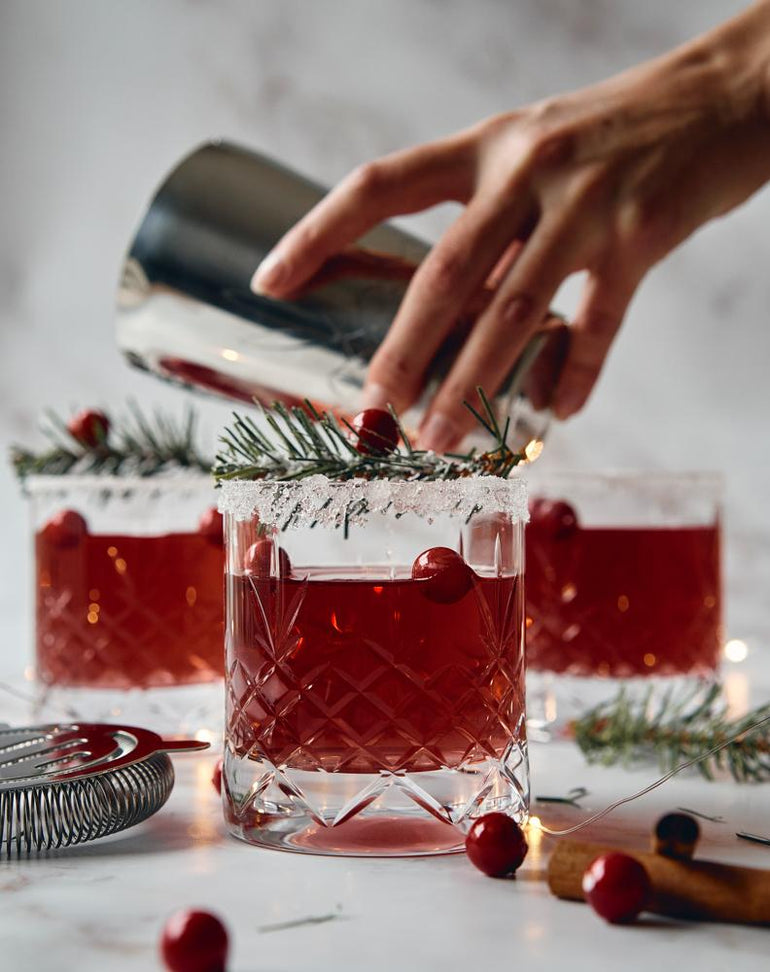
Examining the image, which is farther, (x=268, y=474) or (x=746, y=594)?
(x=746, y=594)

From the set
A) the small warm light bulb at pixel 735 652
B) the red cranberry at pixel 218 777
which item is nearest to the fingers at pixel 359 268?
the red cranberry at pixel 218 777

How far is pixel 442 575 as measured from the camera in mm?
695

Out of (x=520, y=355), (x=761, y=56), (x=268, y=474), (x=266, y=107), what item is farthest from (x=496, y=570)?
(x=266, y=107)

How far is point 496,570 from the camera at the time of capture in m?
0.73

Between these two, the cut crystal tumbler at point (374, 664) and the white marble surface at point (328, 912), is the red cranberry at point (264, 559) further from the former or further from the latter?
the white marble surface at point (328, 912)

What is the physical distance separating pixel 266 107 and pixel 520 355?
47.0 inches

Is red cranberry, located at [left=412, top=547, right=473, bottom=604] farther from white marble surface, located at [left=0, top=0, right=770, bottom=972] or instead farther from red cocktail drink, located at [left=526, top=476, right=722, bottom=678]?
white marble surface, located at [left=0, top=0, right=770, bottom=972]

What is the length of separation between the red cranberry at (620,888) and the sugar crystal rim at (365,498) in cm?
22

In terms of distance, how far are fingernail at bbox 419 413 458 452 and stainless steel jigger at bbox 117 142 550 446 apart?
0.04 m

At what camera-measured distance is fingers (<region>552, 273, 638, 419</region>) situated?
115cm

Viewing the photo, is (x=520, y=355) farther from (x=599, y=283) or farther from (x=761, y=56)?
(x=761, y=56)

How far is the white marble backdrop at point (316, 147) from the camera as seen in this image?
6.54 ft

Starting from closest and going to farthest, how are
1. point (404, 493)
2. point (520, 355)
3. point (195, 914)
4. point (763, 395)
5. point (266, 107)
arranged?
1. point (195, 914)
2. point (404, 493)
3. point (520, 355)
4. point (763, 395)
5. point (266, 107)

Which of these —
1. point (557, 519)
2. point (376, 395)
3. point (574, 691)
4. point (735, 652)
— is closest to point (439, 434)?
point (376, 395)
